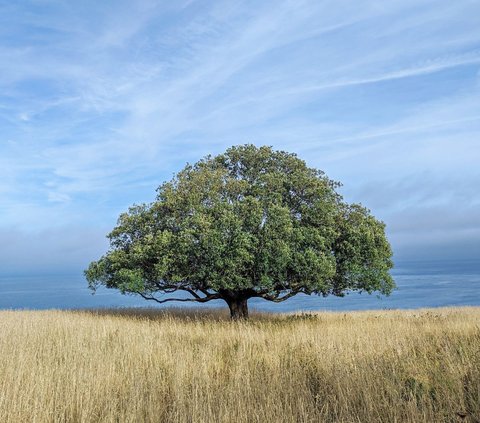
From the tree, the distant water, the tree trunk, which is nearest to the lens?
the tree

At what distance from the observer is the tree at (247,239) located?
19.5 metres

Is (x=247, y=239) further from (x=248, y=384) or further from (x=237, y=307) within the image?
(x=248, y=384)

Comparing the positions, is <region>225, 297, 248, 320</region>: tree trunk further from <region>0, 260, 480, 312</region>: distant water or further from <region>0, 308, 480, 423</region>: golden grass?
<region>0, 260, 480, 312</region>: distant water

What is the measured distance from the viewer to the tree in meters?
19.5

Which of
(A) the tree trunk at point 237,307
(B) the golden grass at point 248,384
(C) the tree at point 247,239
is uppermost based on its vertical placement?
(C) the tree at point 247,239

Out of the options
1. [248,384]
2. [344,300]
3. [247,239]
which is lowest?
[248,384]

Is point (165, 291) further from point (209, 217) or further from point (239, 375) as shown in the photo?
point (239, 375)

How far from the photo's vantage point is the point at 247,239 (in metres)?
19.0

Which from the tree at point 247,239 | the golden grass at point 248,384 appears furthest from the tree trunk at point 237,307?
the golden grass at point 248,384

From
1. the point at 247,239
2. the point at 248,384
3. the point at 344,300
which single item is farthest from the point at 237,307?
the point at 344,300

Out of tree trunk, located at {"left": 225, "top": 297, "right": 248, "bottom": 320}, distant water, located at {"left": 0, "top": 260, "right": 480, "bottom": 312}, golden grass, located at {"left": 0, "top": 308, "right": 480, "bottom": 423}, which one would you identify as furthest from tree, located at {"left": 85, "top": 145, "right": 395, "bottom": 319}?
distant water, located at {"left": 0, "top": 260, "right": 480, "bottom": 312}

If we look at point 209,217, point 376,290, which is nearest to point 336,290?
point 376,290

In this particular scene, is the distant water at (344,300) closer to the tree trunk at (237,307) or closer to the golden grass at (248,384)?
the tree trunk at (237,307)

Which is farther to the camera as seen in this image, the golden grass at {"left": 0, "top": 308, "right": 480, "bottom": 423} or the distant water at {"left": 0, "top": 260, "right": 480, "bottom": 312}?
the distant water at {"left": 0, "top": 260, "right": 480, "bottom": 312}
